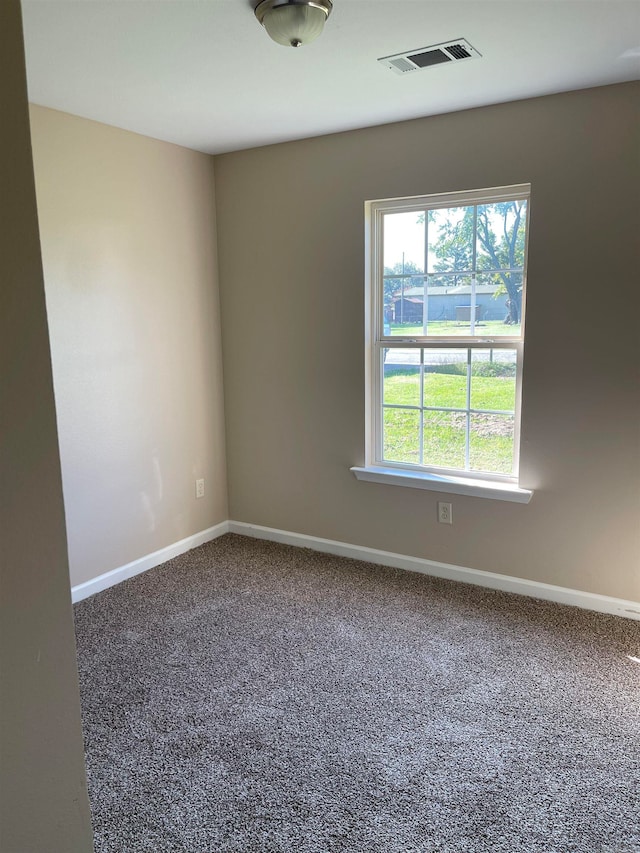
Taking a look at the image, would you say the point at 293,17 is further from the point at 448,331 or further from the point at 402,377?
the point at 402,377

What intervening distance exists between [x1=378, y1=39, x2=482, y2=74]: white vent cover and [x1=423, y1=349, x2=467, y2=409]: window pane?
54.8 inches

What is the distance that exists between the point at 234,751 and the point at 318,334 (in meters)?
2.32

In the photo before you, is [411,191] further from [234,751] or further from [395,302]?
[234,751]

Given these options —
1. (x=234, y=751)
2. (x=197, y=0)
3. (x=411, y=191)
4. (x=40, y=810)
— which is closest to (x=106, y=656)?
(x=234, y=751)

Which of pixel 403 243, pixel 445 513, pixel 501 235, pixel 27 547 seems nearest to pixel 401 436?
pixel 445 513

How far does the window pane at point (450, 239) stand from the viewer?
3.22 metres

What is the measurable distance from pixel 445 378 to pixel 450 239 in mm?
744

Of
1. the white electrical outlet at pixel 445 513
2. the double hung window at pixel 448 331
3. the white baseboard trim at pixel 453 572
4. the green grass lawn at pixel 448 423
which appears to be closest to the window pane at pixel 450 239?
the double hung window at pixel 448 331

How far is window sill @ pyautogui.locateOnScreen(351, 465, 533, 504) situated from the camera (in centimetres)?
318

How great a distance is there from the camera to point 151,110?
2.96 m

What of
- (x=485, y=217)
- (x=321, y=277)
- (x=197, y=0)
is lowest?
(x=321, y=277)

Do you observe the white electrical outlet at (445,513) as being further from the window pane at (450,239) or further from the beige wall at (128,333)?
the beige wall at (128,333)

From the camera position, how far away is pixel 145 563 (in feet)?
12.0

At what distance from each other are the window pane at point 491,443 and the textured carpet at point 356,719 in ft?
2.24
